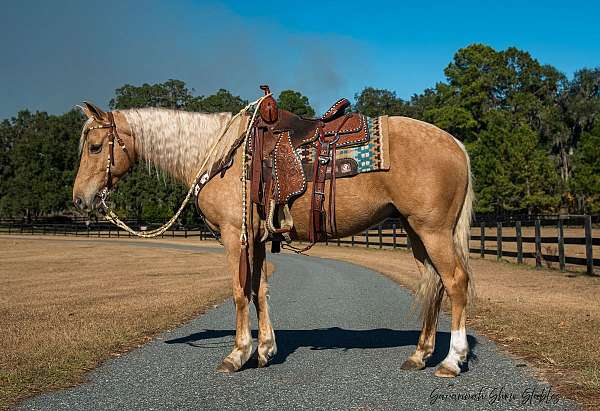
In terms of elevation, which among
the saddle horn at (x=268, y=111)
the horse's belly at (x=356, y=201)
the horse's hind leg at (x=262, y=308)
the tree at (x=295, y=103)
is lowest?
the horse's hind leg at (x=262, y=308)

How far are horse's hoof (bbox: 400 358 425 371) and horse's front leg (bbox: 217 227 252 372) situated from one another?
1.43 meters

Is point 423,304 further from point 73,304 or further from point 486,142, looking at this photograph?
point 486,142

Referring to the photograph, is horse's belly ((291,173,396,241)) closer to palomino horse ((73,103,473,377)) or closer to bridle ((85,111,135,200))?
palomino horse ((73,103,473,377))

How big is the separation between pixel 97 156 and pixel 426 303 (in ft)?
12.1

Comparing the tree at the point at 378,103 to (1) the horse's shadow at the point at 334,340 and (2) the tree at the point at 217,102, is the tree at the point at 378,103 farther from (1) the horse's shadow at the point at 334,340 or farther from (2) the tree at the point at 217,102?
(1) the horse's shadow at the point at 334,340

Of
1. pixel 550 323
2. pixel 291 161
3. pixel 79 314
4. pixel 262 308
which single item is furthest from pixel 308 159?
pixel 79 314

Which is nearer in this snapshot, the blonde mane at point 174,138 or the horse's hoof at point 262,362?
the horse's hoof at point 262,362

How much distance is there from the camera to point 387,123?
5723 mm

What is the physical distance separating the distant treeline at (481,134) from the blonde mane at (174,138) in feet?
132

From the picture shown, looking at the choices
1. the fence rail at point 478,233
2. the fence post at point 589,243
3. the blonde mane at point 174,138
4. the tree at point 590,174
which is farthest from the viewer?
the tree at point 590,174

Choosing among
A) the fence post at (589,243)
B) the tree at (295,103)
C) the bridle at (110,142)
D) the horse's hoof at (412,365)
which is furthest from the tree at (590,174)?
the bridle at (110,142)

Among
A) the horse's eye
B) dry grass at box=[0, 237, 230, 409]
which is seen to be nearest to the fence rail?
dry grass at box=[0, 237, 230, 409]

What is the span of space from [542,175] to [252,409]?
47.7 meters

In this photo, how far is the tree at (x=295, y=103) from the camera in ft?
211
